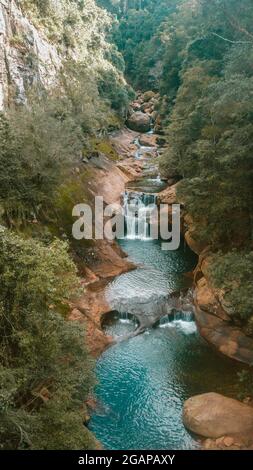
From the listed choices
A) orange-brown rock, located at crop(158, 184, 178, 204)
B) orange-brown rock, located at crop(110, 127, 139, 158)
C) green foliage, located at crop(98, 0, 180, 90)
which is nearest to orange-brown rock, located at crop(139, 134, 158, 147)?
orange-brown rock, located at crop(110, 127, 139, 158)

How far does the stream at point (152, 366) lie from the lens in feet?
59.6

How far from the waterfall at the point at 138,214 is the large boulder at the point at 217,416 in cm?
2186

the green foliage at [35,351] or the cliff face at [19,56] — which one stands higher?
the cliff face at [19,56]

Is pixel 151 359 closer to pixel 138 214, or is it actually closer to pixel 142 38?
pixel 138 214

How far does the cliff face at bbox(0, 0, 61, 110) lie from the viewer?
38969 millimetres

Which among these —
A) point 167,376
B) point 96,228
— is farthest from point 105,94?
point 167,376

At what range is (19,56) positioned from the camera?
41.6 meters

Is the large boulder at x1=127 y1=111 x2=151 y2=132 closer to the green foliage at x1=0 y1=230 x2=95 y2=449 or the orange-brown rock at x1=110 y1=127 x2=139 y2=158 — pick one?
the orange-brown rock at x1=110 y1=127 x2=139 y2=158

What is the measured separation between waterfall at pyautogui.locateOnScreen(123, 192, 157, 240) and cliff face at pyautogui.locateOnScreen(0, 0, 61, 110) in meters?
14.6

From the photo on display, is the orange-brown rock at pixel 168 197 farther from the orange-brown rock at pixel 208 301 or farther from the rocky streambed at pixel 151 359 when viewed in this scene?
the orange-brown rock at pixel 208 301

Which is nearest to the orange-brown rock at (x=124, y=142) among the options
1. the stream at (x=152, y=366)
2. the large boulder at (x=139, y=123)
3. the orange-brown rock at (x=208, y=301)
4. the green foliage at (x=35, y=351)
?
the large boulder at (x=139, y=123)

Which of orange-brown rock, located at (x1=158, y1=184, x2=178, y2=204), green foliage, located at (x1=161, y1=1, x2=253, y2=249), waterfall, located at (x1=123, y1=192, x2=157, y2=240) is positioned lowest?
waterfall, located at (x1=123, y1=192, x2=157, y2=240)

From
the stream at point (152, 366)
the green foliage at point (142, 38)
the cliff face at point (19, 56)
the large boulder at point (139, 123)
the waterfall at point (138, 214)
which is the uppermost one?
the green foliage at point (142, 38)
